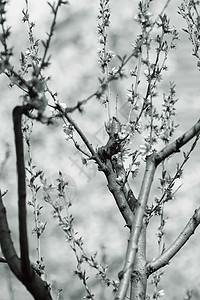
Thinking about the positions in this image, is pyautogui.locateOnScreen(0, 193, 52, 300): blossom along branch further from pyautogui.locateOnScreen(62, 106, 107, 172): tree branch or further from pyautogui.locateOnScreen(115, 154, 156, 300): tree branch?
pyautogui.locateOnScreen(62, 106, 107, 172): tree branch

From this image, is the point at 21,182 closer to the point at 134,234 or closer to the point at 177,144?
the point at 134,234

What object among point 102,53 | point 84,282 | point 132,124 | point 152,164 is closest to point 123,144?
point 132,124

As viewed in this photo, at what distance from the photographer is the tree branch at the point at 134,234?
2.03 metres

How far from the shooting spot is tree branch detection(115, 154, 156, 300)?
2.03 m

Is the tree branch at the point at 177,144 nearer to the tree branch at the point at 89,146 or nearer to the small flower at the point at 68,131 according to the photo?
the tree branch at the point at 89,146

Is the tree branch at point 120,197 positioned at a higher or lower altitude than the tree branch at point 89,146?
lower

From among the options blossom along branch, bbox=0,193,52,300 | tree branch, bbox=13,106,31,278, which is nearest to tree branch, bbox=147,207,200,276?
blossom along branch, bbox=0,193,52,300

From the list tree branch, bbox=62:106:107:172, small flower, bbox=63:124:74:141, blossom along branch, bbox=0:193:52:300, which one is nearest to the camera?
blossom along branch, bbox=0:193:52:300

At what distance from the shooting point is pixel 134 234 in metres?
2.14

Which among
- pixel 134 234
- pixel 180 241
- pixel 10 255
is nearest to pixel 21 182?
pixel 10 255

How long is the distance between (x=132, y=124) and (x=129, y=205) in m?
0.71

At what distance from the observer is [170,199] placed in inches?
154

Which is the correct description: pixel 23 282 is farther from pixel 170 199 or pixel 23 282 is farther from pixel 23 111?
pixel 170 199

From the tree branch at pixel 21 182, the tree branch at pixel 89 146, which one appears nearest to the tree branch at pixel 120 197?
the tree branch at pixel 89 146
